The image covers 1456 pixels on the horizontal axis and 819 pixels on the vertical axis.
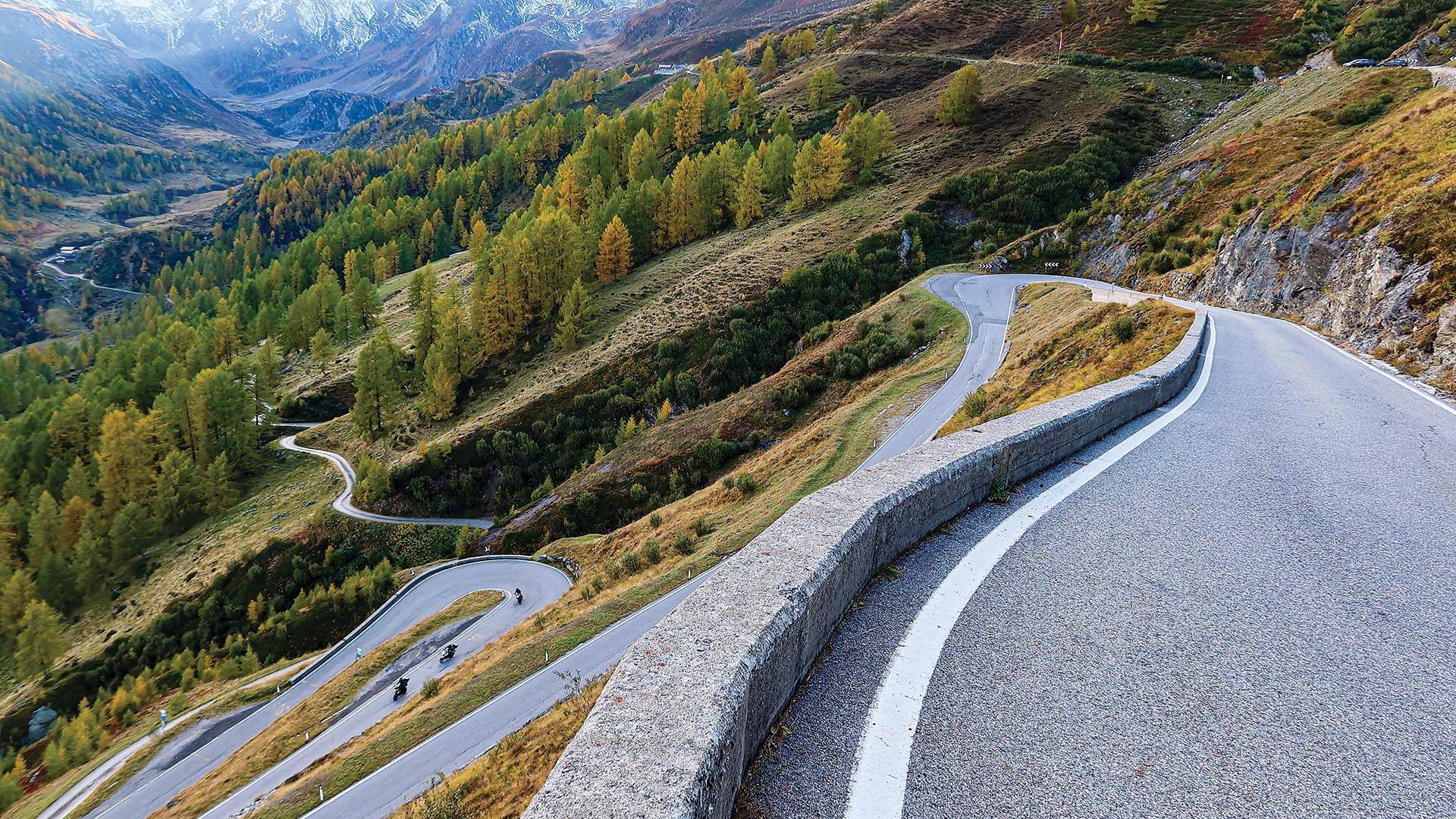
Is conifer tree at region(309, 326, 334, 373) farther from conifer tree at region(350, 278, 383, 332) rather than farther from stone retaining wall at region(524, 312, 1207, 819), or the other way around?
stone retaining wall at region(524, 312, 1207, 819)

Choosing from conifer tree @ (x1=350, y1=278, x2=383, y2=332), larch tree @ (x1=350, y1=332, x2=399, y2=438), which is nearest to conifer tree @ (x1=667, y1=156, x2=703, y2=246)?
larch tree @ (x1=350, y1=332, x2=399, y2=438)

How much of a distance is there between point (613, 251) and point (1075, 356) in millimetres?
58560

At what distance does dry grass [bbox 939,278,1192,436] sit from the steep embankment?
4.54 m

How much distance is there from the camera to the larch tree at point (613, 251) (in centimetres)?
6912

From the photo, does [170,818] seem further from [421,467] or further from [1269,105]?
[1269,105]

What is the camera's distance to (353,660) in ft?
112

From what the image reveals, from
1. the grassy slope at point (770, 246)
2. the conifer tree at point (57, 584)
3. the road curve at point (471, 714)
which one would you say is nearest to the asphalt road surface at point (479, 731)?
the road curve at point (471, 714)

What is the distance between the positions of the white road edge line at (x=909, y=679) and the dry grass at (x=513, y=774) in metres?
2.40

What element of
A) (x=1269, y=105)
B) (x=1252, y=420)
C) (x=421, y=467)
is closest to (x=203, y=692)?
(x=421, y=467)

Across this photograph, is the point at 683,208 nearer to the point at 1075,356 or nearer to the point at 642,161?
the point at 642,161

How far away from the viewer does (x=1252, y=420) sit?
9484 millimetres

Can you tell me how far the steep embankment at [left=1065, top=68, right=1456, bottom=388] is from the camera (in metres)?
15.6

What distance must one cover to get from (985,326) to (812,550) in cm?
3565

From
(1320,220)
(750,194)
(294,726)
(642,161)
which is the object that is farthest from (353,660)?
(642,161)
